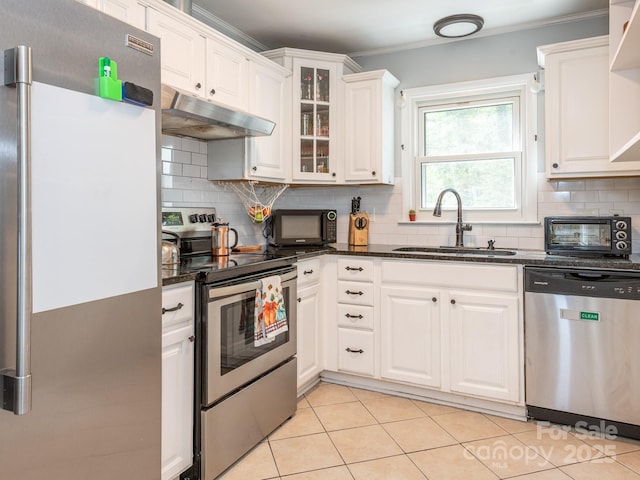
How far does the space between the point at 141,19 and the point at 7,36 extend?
46.9 inches

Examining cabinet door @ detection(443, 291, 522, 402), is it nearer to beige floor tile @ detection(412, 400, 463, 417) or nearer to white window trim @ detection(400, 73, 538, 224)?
beige floor tile @ detection(412, 400, 463, 417)

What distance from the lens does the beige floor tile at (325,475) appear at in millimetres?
1944

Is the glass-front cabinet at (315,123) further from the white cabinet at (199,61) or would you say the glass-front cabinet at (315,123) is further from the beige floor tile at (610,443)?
the beige floor tile at (610,443)

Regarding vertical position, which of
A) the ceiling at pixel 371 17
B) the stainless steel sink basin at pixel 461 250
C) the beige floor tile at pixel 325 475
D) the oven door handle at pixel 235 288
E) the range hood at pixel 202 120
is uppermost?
the ceiling at pixel 371 17

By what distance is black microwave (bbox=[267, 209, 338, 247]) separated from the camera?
3248 mm

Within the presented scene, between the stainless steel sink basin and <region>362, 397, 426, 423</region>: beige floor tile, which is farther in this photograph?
the stainless steel sink basin

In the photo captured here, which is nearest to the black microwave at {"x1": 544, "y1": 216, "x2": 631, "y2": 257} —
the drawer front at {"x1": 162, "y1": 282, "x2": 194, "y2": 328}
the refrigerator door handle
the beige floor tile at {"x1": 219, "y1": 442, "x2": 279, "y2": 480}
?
the beige floor tile at {"x1": 219, "y1": 442, "x2": 279, "y2": 480}

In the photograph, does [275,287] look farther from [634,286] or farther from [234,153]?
[634,286]

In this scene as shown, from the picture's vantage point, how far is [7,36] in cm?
98

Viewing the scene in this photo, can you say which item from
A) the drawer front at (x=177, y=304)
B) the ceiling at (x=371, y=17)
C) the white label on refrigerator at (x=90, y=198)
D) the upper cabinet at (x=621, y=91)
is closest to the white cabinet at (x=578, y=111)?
the upper cabinet at (x=621, y=91)

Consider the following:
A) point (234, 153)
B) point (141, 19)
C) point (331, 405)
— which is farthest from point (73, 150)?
point (331, 405)

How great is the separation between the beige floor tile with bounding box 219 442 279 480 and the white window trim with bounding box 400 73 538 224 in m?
1.98

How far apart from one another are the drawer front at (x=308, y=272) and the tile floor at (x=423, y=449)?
75cm

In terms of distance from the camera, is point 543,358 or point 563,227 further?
point 563,227
